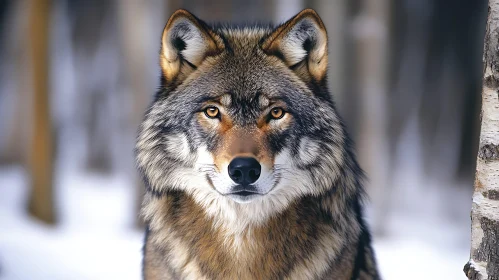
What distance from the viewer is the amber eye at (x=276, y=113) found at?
354 cm

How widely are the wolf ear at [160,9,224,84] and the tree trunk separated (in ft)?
22.7

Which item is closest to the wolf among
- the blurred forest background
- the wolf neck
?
the wolf neck

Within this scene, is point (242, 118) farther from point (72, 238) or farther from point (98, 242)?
point (72, 238)

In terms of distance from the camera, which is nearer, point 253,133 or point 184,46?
point 253,133

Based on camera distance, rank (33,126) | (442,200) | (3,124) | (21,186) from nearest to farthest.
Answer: (33,126), (21,186), (3,124), (442,200)

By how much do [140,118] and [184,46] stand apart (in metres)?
6.42

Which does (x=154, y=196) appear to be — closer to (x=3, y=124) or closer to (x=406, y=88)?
(x=3, y=124)

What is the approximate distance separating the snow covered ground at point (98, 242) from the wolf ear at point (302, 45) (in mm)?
4120

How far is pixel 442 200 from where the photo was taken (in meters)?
16.9

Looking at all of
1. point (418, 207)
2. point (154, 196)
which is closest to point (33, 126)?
point (154, 196)

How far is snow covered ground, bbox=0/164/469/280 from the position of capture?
730cm

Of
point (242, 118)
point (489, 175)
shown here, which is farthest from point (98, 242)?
point (489, 175)

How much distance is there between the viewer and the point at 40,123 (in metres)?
10.4

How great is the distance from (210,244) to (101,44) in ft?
53.5
